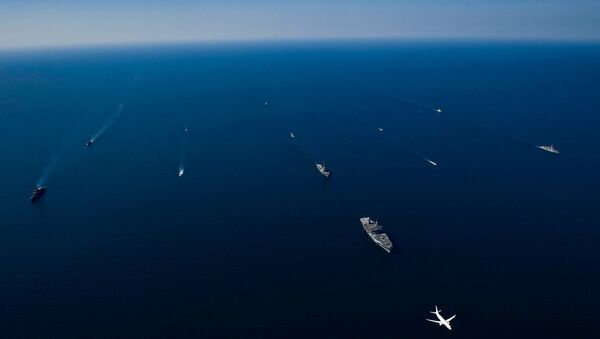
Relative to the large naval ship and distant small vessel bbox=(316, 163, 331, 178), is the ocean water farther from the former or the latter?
distant small vessel bbox=(316, 163, 331, 178)

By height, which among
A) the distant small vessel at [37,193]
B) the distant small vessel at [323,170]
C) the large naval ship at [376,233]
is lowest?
the large naval ship at [376,233]

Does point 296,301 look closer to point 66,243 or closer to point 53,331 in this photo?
point 53,331

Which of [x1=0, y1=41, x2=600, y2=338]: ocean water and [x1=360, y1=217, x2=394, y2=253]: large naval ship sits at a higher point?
[x1=360, y1=217, x2=394, y2=253]: large naval ship

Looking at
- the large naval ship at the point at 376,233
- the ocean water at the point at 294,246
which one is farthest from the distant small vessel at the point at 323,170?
the large naval ship at the point at 376,233

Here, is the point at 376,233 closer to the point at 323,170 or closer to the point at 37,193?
the point at 323,170

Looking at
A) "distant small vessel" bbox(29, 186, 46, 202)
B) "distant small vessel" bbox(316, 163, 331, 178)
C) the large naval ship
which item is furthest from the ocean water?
"distant small vessel" bbox(29, 186, 46, 202)

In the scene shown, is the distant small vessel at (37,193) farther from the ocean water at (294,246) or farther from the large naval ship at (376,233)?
the large naval ship at (376,233)
